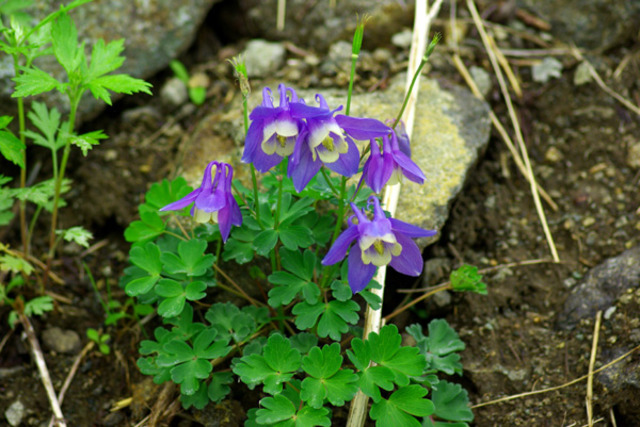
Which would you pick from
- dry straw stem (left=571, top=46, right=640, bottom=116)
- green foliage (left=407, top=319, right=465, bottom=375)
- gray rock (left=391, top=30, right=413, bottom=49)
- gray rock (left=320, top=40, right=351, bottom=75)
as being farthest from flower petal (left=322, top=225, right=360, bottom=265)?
dry straw stem (left=571, top=46, right=640, bottom=116)

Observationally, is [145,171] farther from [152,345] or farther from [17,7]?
[152,345]

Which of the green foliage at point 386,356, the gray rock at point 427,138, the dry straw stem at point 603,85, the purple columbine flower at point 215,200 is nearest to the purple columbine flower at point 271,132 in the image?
the purple columbine flower at point 215,200

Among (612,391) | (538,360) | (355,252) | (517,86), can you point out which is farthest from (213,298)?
(517,86)

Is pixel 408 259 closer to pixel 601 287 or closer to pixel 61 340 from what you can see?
pixel 601 287

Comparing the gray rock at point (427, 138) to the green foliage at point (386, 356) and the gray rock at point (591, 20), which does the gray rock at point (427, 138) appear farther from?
the gray rock at point (591, 20)

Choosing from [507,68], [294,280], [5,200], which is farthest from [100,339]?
[507,68]
